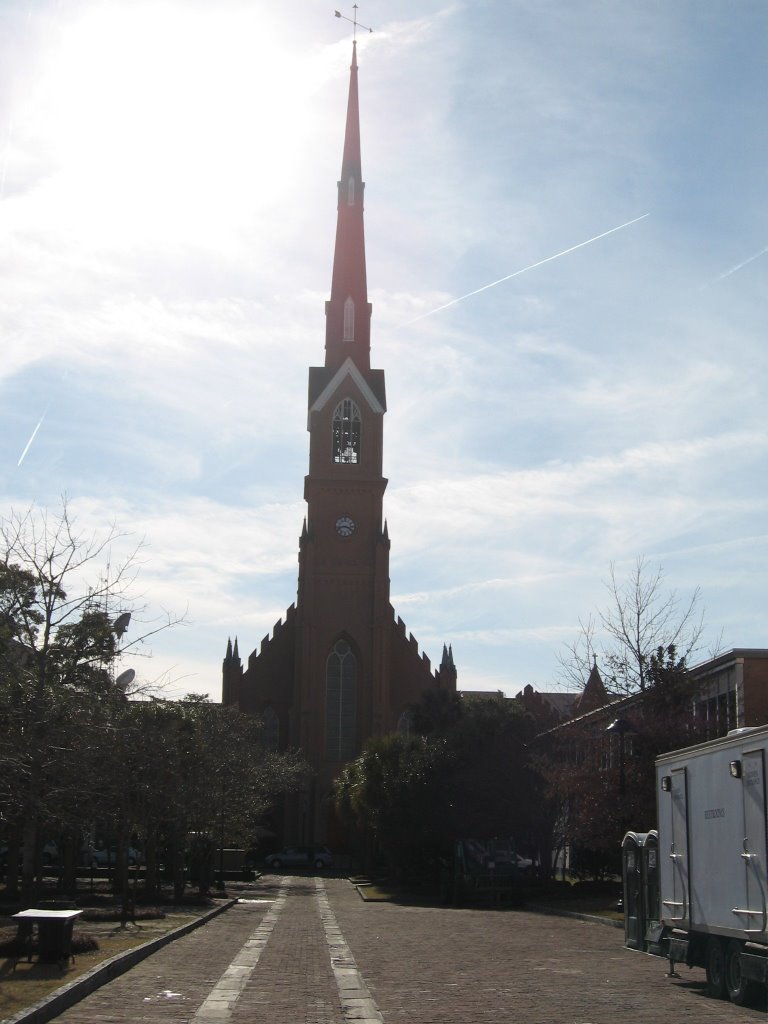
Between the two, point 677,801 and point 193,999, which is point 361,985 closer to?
point 193,999

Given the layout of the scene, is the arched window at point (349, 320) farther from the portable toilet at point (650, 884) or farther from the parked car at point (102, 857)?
the portable toilet at point (650, 884)

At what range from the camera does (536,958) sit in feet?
62.1

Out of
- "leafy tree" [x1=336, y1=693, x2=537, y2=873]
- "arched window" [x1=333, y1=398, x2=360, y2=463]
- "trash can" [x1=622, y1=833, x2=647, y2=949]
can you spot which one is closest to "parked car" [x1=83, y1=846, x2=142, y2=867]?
"leafy tree" [x1=336, y1=693, x2=537, y2=873]

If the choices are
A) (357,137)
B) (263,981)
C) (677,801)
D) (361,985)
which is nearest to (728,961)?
(677,801)

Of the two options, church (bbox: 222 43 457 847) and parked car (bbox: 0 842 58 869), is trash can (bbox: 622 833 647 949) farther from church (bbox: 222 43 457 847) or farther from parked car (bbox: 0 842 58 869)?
church (bbox: 222 43 457 847)

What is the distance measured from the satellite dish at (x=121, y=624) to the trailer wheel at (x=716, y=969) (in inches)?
416

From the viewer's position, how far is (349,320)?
258ft

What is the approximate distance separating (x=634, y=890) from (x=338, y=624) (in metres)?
53.5

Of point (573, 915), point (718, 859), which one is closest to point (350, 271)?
point (573, 915)

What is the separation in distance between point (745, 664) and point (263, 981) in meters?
29.8

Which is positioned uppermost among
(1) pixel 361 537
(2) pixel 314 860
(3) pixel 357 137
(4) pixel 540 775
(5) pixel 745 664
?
(3) pixel 357 137

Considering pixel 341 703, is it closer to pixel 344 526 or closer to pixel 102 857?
pixel 344 526

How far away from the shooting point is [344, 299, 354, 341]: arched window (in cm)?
7825

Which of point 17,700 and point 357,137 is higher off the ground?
point 357,137
